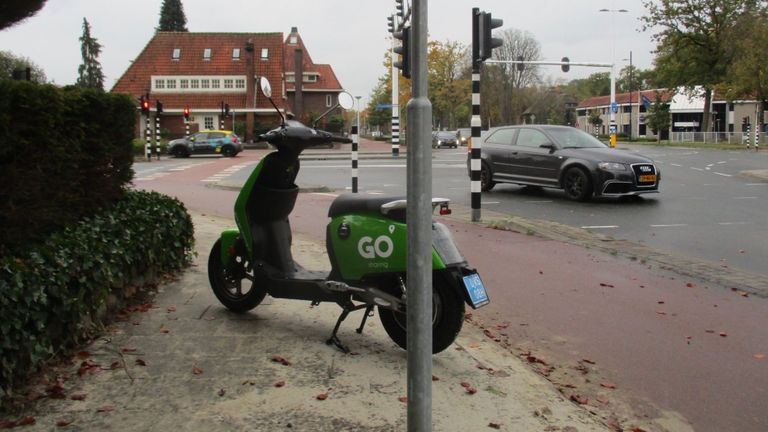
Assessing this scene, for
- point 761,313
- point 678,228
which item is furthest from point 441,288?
point 678,228

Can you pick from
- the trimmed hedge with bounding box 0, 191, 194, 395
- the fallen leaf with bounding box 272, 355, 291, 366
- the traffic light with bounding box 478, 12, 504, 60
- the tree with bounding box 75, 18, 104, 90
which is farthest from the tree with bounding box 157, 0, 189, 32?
the fallen leaf with bounding box 272, 355, 291, 366

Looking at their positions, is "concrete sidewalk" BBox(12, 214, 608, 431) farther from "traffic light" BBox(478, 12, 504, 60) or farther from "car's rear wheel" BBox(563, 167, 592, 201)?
"car's rear wheel" BBox(563, 167, 592, 201)

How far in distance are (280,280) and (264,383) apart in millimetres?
1145

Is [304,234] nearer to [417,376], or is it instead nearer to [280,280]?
[280,280]

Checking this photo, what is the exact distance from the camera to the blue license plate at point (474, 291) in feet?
13.5

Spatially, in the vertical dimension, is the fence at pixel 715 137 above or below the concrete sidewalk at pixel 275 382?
above

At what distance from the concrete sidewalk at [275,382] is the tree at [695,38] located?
59490mm

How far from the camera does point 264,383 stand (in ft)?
12.8

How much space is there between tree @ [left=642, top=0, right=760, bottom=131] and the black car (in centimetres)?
4801

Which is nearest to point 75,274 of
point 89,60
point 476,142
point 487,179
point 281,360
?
point 281,360

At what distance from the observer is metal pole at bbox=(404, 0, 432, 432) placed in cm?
267

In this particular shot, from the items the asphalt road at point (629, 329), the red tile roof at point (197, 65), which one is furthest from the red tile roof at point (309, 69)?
the asphalt road at point (629, 329)

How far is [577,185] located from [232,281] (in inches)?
398

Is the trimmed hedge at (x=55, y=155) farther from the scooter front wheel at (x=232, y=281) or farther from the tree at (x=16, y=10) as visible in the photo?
the scooter front wheel at (x=232, y=281)
